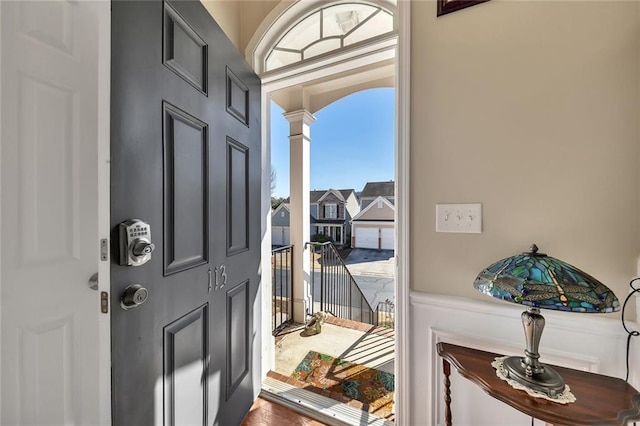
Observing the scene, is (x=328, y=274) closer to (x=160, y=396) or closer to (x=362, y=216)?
(x=362, y=216)


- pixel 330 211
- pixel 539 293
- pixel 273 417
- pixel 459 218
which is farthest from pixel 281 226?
pixel 539 293

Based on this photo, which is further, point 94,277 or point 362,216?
point 362,216

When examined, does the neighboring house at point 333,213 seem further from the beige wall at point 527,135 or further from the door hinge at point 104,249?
the door hinge at point 104,249

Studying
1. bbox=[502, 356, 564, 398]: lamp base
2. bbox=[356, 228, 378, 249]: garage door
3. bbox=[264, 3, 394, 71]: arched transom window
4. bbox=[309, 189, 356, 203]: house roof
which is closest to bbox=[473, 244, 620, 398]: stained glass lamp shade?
bbox=[502, 356, 564, 398]: lamp base

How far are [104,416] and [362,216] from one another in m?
2.71

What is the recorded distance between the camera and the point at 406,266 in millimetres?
1244

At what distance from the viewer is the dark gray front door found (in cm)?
74

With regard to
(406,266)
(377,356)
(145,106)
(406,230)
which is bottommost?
(377,356)

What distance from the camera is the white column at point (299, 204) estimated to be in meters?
2.92

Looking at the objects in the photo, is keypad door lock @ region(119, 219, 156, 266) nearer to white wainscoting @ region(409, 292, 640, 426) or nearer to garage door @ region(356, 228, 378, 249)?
white wainscoting @ region(409, 292, 640, 426)

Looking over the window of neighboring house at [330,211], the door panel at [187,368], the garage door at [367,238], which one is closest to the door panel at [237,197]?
the door panel at [187,368]

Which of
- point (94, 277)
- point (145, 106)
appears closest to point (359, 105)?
point (145, 106)

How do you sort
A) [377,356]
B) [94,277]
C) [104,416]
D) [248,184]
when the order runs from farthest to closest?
[377,356] < [248,184] < [94,277] < [104,416]

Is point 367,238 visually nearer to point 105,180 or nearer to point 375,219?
point 375,219
